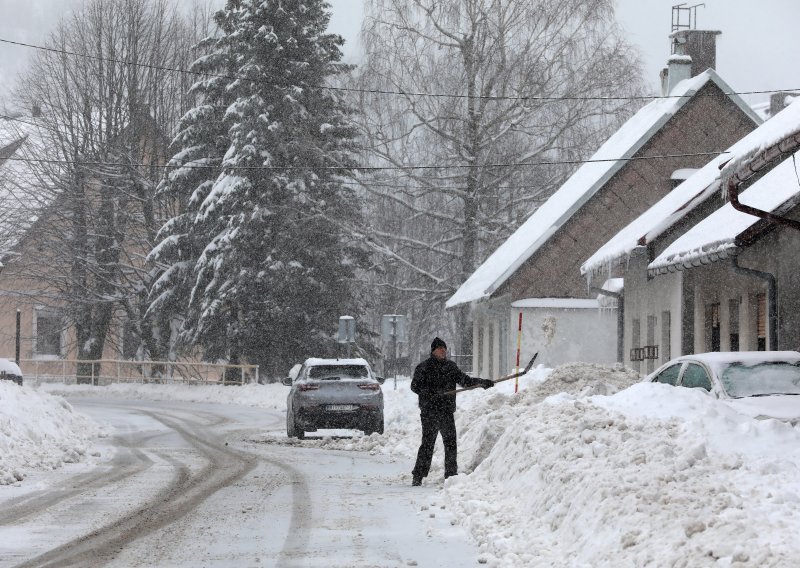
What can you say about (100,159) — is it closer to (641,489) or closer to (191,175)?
(191,175)

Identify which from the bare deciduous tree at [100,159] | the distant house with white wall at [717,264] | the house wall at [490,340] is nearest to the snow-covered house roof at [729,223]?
the distant house with white wall at [717,264]

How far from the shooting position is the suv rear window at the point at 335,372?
24734 millimetres

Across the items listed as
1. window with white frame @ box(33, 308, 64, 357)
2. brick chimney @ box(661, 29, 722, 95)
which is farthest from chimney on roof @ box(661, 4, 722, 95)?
window with white frame @ box(33, 308, 64, 357)

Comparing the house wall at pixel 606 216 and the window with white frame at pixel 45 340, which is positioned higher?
the house wall at pixel 606 216

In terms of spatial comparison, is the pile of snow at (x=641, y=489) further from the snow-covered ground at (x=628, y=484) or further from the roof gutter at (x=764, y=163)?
the roof gutter at (x=764, y=163)

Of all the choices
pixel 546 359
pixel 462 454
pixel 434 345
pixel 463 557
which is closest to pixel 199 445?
pixel 462 454

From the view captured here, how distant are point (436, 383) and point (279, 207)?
3216cm

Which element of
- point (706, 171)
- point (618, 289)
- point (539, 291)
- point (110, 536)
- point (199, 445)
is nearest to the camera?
point (110, 536)

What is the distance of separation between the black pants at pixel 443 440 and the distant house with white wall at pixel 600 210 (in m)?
20.4

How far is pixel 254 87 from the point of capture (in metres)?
47.7

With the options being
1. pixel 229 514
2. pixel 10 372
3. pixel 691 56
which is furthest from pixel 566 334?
pixel 229 514

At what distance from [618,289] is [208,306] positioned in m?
17.3

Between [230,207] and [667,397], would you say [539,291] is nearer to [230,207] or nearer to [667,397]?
[230,207]

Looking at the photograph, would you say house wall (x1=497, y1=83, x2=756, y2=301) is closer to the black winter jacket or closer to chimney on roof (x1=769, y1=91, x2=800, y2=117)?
chimney on roof (x1=769, y1=91, x2=800, y2=117)
